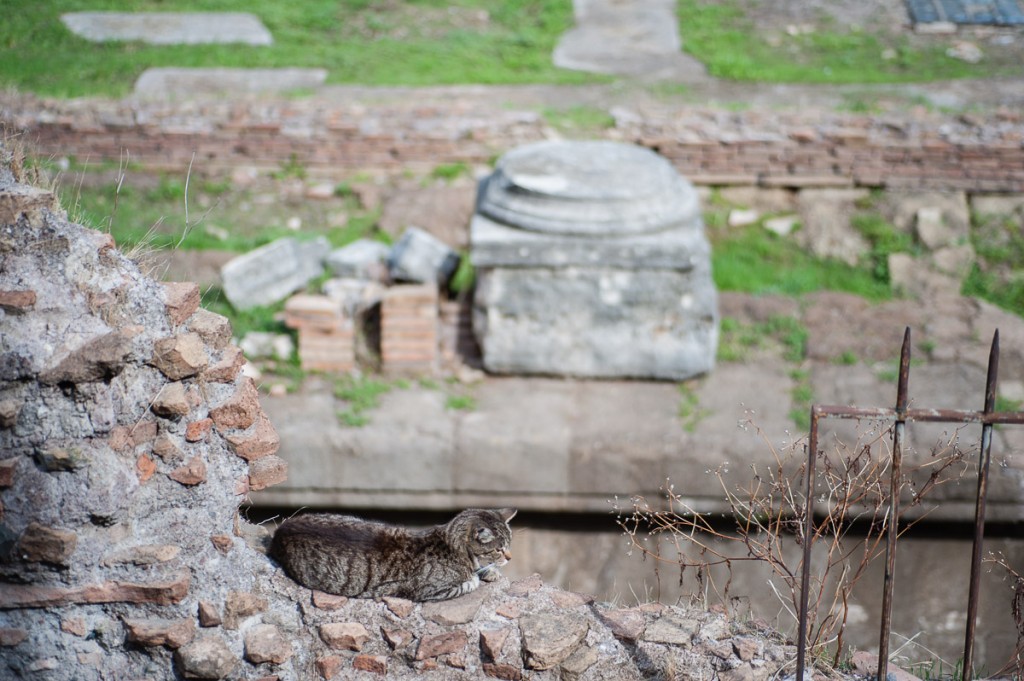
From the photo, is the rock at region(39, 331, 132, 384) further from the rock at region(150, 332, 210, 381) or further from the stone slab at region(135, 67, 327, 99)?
the stone slab at region(135, 67, 327, 99)

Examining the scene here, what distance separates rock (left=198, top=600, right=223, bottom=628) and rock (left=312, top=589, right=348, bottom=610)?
0.95ft

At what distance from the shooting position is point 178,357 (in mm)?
2613

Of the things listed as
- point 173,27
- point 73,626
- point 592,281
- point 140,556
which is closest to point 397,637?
point 140,556

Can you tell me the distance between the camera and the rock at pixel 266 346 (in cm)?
584

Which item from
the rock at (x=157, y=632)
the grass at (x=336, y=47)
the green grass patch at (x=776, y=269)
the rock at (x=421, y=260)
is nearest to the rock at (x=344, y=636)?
the rock at (x=157, y=632)

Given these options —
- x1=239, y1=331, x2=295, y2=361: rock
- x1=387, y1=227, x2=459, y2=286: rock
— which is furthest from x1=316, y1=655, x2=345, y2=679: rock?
x1=387, y1=227, x2=459, y2=286: rock

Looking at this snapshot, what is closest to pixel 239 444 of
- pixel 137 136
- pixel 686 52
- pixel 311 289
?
pixel 311 289

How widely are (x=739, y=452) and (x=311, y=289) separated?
293 cm

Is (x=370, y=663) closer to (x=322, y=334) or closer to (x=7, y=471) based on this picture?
(x=7, y=471)

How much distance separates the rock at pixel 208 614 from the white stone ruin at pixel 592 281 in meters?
3.32

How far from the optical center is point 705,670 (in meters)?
2.85

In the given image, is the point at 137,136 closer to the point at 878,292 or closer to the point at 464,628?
the point at 878,292

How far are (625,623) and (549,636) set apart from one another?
10.8 inches

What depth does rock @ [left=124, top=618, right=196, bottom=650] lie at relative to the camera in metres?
2.58
